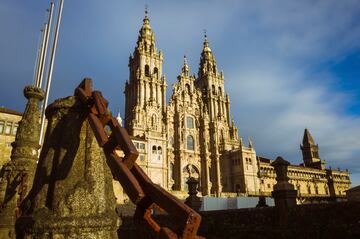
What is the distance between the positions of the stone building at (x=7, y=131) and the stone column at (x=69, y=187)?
96.5 feet

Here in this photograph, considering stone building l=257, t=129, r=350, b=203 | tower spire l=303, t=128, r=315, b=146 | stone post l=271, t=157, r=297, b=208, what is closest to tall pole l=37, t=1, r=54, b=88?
stone post l=271, t=157, r=297, b=208

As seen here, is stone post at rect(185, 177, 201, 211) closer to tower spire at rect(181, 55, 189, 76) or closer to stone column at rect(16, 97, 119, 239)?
stone column at rect(16, 97, 119, 239)

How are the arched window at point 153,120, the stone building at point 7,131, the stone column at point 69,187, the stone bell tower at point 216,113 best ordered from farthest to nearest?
1. the stone bell tower at point 216,113
2. the arched window at point 153,120
3. the stone building at point 7,131
4. the stone column at point 69,187

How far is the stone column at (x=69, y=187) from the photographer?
7.82 ft

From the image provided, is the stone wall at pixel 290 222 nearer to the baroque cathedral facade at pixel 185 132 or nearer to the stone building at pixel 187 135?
the stone building at pixel 187 135

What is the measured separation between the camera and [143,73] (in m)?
48.6

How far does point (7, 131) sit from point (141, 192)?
1266 inches

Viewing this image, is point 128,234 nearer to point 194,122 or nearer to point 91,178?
point 91,178

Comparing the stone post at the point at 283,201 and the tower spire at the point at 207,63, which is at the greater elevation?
the tower spire at the point at 207,63

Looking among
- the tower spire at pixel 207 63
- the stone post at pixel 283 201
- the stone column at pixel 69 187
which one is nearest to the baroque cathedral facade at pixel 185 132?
the tower spire at pixel 207 63

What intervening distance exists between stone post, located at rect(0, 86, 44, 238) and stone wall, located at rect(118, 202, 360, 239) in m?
4.58

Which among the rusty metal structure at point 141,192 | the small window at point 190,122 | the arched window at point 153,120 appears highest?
the small window at point 190,122

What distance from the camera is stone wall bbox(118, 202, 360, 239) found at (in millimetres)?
9539

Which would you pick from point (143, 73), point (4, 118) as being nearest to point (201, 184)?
point (143, 73)
